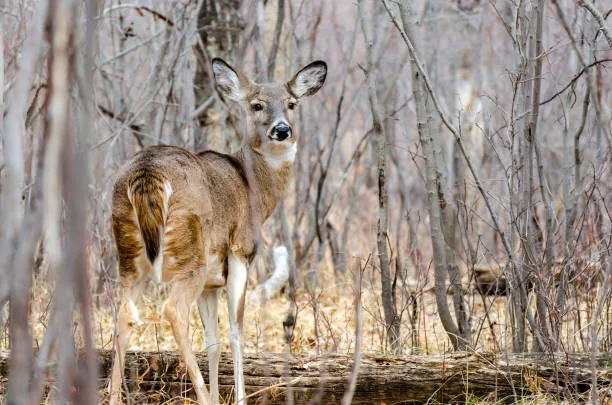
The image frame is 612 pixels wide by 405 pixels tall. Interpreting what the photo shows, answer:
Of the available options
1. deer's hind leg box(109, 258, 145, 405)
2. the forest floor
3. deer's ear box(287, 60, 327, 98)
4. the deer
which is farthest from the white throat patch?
deer's hind leg box(109, 258, 145, 405)

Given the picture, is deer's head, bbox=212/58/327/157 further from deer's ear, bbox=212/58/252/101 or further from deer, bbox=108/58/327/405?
deer, bbox=108/58/327/405

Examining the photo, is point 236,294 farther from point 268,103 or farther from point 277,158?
point 268,103

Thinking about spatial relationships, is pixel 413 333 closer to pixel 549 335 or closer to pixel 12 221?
pixel 549 335

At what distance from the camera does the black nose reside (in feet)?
18.8

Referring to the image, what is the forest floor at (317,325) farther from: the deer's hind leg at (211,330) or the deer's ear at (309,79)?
the deer's ear at (309,79)

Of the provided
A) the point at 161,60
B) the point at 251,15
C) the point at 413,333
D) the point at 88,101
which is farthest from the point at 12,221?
the point at 251,15

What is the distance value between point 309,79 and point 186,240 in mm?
2260

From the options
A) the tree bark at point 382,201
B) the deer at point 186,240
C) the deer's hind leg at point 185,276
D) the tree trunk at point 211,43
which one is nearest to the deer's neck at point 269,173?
the deer at point 186,240

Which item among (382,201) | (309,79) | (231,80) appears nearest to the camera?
(382,201)

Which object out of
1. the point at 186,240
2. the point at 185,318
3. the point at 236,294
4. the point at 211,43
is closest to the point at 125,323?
the point at 185,318

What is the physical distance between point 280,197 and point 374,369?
5.41 feet

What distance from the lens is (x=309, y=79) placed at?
638cm

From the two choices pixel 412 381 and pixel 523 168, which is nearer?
pixel 412 381

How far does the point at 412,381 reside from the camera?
15.5ft
